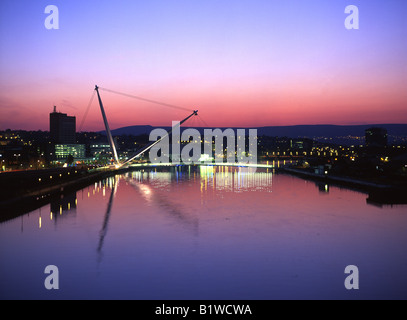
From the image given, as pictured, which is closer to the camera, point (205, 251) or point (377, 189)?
point (205, 251)

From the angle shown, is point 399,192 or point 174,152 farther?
point 174,152

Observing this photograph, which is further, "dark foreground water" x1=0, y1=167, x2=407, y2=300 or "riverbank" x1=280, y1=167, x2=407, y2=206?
"riverbank" x1=280, y1=167, x2=407, y2=206

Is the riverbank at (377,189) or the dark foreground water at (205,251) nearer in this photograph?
the dark foreground water at (205,251)

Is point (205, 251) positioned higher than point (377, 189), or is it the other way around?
point (377, 189)

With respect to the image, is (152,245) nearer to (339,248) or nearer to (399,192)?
(339,248)
